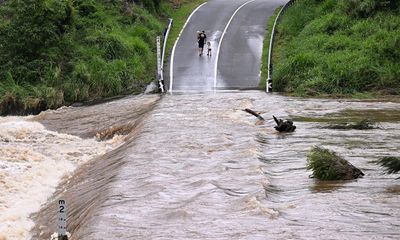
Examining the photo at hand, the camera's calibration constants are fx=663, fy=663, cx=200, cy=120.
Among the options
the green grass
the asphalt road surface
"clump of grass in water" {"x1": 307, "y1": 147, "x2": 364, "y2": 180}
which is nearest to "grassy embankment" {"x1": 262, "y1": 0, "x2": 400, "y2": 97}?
the green grass

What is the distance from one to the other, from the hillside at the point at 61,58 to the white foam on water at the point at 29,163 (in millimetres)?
3030

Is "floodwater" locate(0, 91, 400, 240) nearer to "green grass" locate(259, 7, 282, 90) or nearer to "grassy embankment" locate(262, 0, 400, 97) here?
"grassy embankment" locate(262, 0, 400, 97)

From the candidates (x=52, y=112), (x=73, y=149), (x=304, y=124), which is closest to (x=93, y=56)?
(x=52, y=112)

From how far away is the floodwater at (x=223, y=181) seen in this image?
10.4 meters

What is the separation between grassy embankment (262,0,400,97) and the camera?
28.8m

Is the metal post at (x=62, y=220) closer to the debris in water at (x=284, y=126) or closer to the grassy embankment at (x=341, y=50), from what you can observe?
the debris in water at (x=284, y=126)

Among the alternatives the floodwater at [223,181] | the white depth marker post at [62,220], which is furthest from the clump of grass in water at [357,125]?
the white depth marker post at [62,220]

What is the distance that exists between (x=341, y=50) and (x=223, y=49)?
6.88 metres

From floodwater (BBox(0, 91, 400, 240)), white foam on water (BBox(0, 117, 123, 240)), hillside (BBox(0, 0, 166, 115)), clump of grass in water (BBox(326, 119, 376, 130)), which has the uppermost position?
hillside (BBox(0, 0, 166, 115))

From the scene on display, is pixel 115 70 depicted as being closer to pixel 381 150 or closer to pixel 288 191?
pixel 381 150

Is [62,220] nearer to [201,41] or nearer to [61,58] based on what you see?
[61,58]

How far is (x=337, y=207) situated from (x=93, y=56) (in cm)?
2219

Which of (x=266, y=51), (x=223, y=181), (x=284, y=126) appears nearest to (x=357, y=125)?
(x=284, y=126)

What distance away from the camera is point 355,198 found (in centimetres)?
1174
